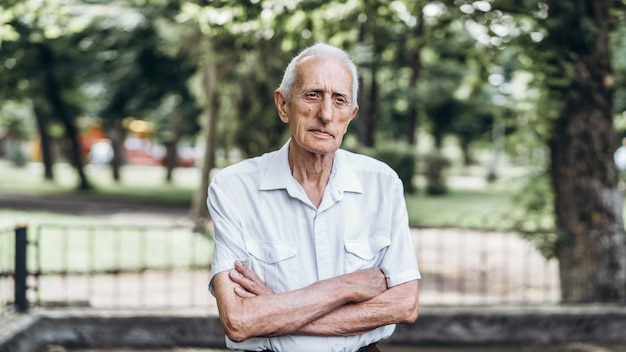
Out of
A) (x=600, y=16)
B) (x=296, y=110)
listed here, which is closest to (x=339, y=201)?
(x=296, y=110)

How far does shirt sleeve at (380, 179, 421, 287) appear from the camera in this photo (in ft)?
8.52

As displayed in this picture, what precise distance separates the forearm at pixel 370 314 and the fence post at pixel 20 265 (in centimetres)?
476

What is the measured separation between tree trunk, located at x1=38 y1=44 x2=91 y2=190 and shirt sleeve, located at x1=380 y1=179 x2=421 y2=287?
21094mm

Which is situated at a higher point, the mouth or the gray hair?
the gray hair

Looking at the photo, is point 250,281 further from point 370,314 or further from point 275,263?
point 370,314

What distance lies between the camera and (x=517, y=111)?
8336 millimetres

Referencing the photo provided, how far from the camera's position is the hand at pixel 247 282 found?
2.46 m

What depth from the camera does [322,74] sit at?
97.7 inches

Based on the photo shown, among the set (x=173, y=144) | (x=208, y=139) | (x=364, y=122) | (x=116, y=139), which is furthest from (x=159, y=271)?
(x=173, y=144)

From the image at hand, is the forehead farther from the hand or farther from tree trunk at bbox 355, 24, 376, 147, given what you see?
tree trunk at bbox 355, 24, 376, 147

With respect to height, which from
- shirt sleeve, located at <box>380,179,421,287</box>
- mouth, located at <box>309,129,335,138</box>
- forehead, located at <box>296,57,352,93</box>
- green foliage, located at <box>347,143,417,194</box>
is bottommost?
green foliage, located at <box>347,143,417,194</box>

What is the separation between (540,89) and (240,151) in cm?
969

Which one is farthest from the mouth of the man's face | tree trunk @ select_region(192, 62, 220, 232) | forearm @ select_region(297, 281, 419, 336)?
tree trunk @ select_region(192, 62, 220, 232)

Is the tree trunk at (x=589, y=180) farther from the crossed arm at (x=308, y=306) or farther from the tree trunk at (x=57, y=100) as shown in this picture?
the tree trunk at (x=57, y=100)
